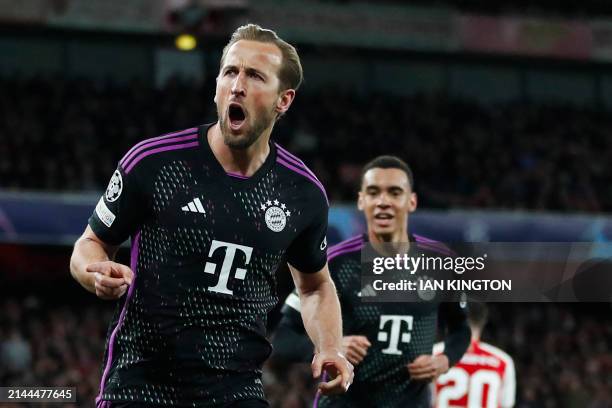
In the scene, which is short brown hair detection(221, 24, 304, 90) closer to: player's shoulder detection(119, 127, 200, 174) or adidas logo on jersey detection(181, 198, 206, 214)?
player's shoulder detection(119, 127, 200, 174)

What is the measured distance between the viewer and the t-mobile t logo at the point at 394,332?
20.5ft

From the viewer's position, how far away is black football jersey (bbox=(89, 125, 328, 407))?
3881 mm

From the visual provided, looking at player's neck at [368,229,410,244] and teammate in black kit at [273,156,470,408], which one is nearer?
teammate in black kit at [273,156,470,408]

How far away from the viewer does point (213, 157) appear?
4.08 m

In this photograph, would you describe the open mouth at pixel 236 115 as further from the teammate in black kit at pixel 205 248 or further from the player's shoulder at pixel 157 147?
the player's shoulder at pixel 157 147

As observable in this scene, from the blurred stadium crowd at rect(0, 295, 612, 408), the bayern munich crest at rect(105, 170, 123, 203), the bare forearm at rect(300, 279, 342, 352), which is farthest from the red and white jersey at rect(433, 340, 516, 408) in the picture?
the blurred stadium crowd at rect(0, 295, 612, 408)

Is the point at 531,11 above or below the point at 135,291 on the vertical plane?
above

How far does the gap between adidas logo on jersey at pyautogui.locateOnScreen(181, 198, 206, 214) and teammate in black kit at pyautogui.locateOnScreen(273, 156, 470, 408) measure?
2231mm

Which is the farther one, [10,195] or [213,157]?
[10,195]

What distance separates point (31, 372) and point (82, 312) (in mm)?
3627

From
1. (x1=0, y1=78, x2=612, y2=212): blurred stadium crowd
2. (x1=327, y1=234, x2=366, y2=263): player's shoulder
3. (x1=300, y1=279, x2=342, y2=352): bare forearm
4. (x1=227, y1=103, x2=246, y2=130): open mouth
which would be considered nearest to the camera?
(x1=227, y1=103, x2=246, y2=130): open mouth

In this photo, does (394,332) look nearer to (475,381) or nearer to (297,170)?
(297,170)

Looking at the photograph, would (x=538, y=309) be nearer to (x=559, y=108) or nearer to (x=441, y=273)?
(x=559, y=108)

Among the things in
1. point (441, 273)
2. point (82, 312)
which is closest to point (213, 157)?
point (441, 273)
